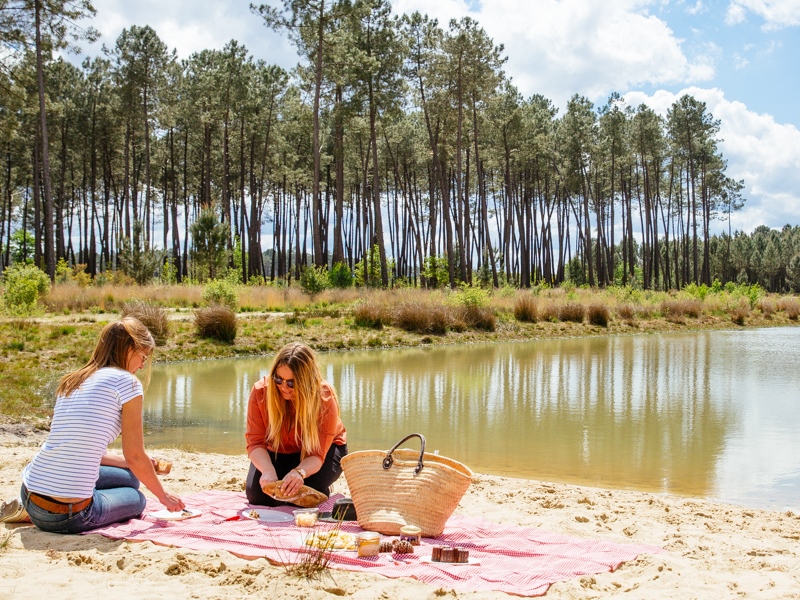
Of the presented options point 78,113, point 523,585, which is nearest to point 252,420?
point 523,585

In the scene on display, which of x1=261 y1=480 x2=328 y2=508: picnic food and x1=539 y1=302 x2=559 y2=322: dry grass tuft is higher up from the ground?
x1=539 y1=302 x2=559 y2=322: dry grass tuft

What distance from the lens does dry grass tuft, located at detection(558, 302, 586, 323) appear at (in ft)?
87.2

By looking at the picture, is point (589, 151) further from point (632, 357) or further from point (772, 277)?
point (772, 277)

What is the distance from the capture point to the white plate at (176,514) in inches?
174

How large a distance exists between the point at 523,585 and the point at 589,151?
154 feet

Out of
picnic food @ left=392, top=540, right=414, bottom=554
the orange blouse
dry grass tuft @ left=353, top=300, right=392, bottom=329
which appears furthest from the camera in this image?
dry grass tuft @ left=353, top=300, right=392, bottom=329

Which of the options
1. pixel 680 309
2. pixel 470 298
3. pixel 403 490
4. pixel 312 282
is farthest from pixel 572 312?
pixel 403 490

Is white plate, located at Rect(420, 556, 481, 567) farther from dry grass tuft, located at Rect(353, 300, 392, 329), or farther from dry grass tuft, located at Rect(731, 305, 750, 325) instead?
dry grass tuft, located at Rect(731, 305, 750, 325)

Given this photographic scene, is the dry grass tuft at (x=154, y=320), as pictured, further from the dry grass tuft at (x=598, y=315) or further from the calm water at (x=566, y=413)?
the dry grass tuft at (x=598, y=315)

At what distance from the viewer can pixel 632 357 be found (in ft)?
59.8

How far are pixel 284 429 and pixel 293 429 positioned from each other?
0.09 metres

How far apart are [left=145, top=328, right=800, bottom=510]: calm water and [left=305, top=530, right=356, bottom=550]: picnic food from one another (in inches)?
125

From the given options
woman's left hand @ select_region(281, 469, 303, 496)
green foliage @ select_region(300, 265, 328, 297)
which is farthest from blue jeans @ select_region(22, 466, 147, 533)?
green foliage @ select_region(300, 265, 328, 297)

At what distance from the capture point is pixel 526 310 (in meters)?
25.8
